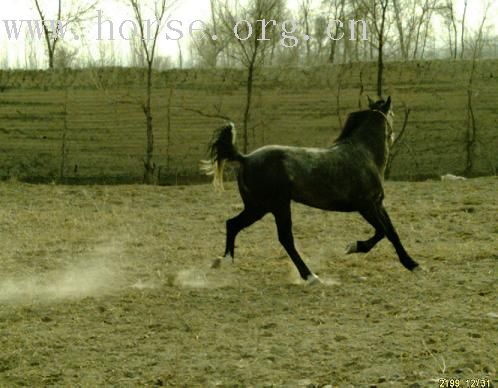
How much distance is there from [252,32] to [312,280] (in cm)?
1030

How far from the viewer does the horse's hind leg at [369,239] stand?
689 centimetres

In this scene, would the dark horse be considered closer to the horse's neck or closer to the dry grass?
the horse's neck

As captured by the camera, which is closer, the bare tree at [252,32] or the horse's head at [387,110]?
the horse's head at [387,110]

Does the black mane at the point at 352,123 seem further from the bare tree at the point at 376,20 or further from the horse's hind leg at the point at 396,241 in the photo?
the bare tree at the point at 376,20

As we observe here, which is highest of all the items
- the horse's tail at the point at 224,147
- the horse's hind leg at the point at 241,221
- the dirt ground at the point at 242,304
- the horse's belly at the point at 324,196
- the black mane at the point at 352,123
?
the black mane at the point at 352,123

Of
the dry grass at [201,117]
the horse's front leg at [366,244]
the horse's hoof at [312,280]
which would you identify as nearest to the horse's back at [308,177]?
the horse's front leg at [366,244]

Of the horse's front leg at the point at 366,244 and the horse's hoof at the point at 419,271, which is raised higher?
the horse's front leg at the point at 366,244

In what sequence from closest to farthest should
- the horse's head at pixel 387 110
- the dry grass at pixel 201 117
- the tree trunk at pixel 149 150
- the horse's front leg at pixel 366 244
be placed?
the horse's front leg at pixel 366 244 < the horse's head at pixel 387 110 < the tree trunk at pixel 149 150 < the dry grass at pixel 201 117

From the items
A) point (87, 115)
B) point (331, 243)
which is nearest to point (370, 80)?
point (87, 115)

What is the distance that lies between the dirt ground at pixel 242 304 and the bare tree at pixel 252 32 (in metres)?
5.79

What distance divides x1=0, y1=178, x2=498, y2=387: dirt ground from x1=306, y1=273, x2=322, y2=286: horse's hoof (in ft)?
0.22

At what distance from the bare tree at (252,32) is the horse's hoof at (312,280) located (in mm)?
8983

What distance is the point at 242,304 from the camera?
604 centimetres

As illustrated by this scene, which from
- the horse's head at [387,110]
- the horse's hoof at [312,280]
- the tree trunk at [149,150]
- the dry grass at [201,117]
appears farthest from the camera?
the dry grass at [201,117]
